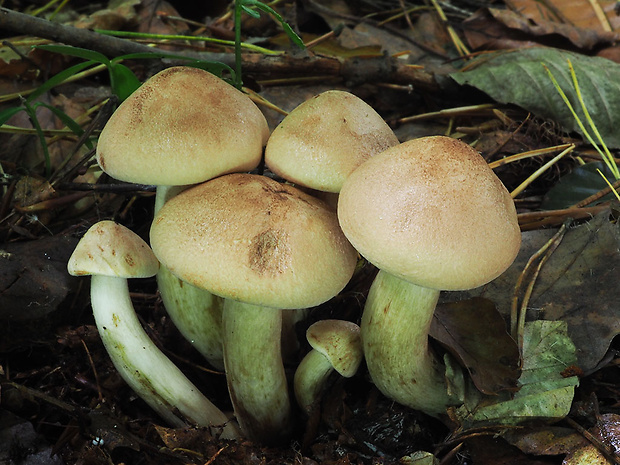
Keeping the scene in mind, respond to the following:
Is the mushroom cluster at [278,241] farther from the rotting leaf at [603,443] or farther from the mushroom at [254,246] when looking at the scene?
the rotting leaf at [603,443]

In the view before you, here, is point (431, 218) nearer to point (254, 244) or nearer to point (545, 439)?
point (254, 244)

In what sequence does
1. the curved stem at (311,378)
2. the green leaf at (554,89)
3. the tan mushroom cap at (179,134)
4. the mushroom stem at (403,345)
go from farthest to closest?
the green leaf at (554,89) < the curved stem at (311,378) < the mushroom stem at (403,345) < the tan mushroom cap at (179,134)

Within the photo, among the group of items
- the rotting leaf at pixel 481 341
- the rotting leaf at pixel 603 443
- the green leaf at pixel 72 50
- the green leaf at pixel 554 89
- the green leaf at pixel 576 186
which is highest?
the green leaf at pixel 72 50

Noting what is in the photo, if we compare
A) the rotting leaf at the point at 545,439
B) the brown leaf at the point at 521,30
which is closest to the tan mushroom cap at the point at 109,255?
the rotting leaf at the point at 545,439

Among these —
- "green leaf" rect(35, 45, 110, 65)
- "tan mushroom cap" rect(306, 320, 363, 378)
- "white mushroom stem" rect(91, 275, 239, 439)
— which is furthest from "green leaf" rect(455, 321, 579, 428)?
"green leaf" rect(35, 45, 110, 65)

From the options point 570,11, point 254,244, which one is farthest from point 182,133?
point 570,11

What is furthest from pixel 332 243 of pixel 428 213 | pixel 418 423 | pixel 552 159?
pixel 552 159
